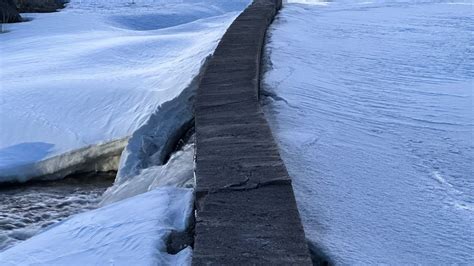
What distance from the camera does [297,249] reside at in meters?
1.92

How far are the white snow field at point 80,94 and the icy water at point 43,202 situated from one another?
15cm

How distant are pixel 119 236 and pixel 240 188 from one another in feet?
1.79

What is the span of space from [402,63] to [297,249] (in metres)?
4.11

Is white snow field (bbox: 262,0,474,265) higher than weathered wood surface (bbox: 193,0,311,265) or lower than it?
lower

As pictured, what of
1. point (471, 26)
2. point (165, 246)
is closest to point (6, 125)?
point (165, 246)

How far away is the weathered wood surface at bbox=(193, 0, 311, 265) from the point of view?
76.1 inches

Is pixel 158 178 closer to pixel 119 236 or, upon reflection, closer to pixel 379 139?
pixel 119 236

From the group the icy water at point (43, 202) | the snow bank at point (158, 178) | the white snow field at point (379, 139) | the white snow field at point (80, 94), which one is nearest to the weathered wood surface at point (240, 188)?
the white snow field at point (379, 139)

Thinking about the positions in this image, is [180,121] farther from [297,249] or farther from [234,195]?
[297,249]

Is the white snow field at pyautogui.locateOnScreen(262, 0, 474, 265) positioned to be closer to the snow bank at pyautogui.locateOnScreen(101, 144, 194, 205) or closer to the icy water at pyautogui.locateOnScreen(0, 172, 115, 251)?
the snow bank at pyautogui.locateOnScreen(101, 144, 194, 205)

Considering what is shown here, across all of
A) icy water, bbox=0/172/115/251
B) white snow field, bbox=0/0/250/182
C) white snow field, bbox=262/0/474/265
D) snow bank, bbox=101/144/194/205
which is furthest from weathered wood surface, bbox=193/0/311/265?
white snow field, bbox=0/0/250/182

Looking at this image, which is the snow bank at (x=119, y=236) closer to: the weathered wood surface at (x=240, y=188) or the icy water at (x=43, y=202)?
the weathered wood surface at (x=240, y=188)

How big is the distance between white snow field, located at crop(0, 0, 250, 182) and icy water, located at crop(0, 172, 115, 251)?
5.7 inches

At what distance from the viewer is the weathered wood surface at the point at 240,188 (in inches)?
76.1
